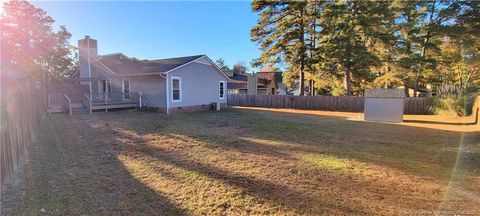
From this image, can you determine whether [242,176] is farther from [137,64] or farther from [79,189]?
[137,64]

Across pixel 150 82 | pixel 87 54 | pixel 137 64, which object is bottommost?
pixel 150 82

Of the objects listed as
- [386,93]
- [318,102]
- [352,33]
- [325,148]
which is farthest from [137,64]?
[386,93]

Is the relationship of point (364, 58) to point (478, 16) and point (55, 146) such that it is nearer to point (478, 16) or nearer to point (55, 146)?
point (478, 16)

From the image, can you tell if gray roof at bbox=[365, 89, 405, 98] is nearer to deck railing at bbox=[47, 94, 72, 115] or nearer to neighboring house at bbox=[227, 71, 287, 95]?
deck railing at bbox=[47, 94, 72, 115]

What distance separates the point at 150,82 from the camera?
606 inches

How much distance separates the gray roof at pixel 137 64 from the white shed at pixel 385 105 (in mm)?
10683

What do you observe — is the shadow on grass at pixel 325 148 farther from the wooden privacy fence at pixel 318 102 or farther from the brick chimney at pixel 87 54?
the brick chimney at pixel 87 54

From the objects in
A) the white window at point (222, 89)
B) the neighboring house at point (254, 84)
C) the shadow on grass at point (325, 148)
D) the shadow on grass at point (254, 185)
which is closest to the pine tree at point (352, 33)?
the white window at point (222, 89)

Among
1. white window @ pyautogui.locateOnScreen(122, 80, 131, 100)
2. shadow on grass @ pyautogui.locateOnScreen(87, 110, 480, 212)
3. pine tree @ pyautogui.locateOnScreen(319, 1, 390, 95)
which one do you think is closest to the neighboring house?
pine tree @ pyautogui.locateOnScreen(319, 1, 390, 95)

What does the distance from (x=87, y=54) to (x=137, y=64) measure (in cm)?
332

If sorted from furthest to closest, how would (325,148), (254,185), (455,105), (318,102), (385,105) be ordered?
(318,102)
(455,105)
(385,105)
(325,148)
(254,185)

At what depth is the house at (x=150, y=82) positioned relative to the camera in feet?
48.6

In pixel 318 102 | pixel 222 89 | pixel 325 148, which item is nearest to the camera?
pixel 325 148

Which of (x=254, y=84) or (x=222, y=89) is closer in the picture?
(x=222, y=89)
